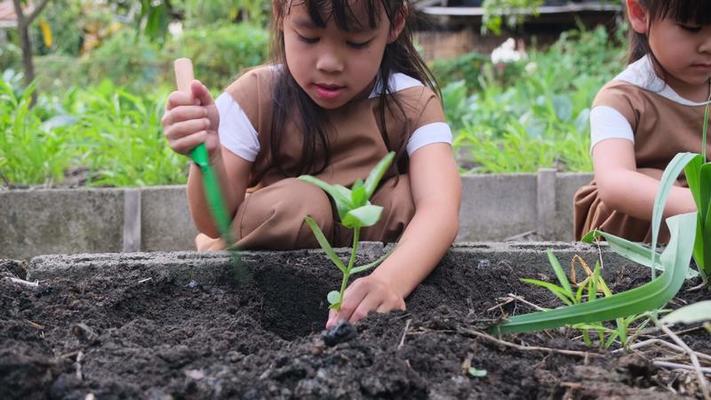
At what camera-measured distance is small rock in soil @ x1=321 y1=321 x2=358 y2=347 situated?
1183 millimetres

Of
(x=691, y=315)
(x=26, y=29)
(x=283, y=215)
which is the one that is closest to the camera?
(x=691, y=315)

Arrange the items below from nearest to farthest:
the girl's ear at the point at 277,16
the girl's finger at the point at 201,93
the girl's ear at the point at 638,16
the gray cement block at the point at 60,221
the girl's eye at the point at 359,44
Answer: the girl's finger at the point at 201,93 < the girl's eye at the point at 359,44 < the girl's ear at the point at 277,16 < the girl's ear at the point at 638,16 < the gray cement block at the point at 60,221

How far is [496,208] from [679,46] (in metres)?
1.28

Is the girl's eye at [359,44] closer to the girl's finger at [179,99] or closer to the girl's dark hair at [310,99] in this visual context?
the girl's dark hair at [310,99]

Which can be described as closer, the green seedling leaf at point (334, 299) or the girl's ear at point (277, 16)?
the green seedling leaf at point (334, 299)

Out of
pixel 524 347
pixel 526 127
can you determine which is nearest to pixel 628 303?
pixel 524 347

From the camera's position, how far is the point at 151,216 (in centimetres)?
310

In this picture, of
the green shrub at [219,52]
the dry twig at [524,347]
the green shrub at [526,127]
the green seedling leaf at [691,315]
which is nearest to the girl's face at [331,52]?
the dry twig at [524,347]

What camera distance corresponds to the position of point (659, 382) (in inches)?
45.7

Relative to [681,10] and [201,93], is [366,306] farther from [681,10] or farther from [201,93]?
[681,10]

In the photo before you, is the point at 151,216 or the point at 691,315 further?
the point at 151,216

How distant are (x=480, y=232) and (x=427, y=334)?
6.76 ft

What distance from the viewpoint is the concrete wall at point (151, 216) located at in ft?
9.91

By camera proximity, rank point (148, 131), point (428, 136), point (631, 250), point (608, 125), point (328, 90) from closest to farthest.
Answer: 1. point (631, 250)
2. point (328, 90)
3. point (428, 136)
4. point (608, 125)
5. point (148, 131)
